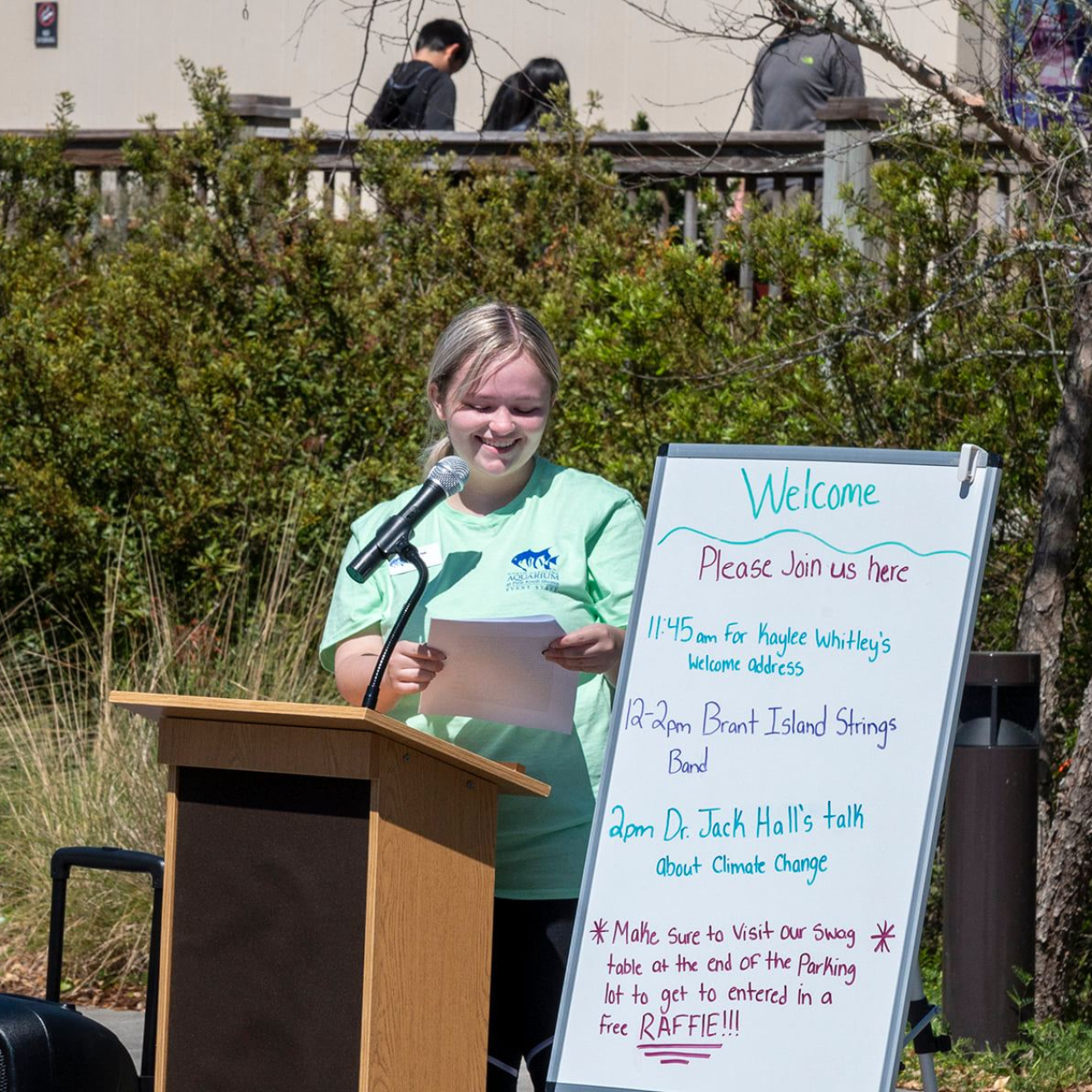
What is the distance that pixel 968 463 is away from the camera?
129 inches

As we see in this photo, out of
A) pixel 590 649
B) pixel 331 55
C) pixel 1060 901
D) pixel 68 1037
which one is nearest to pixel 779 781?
pixel 590 649

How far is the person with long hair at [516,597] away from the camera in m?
3.34

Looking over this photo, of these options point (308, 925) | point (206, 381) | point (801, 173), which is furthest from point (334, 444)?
point (308, 925)

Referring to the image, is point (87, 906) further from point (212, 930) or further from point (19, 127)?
point (19, 127)

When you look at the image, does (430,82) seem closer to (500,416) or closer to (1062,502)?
(1062,502)

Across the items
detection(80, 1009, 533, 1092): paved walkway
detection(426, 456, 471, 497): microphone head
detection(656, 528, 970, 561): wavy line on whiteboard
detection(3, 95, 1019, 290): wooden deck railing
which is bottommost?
detection(80, 1009, 533, 1092): paved walkway

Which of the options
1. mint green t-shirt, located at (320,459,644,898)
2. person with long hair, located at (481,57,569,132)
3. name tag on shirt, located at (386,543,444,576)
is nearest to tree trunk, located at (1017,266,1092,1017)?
mint green t-shirt, located at (320,459,644,898)

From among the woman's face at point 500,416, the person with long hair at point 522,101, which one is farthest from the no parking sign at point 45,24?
the woman's face at point 500,416

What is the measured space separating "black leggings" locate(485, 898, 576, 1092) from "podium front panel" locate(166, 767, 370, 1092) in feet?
1.74

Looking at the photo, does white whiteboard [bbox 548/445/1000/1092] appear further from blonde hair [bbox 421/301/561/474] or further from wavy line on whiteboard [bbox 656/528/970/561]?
blonde hair [bbox 421/301/561/474]

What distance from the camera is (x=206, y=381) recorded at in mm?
7566

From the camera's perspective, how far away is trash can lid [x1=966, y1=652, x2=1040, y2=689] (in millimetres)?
4809

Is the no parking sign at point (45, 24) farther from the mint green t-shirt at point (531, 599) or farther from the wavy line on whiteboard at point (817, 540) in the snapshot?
the wavy line on whiteboard at point (817, 540)

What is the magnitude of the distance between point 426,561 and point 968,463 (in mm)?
1018
